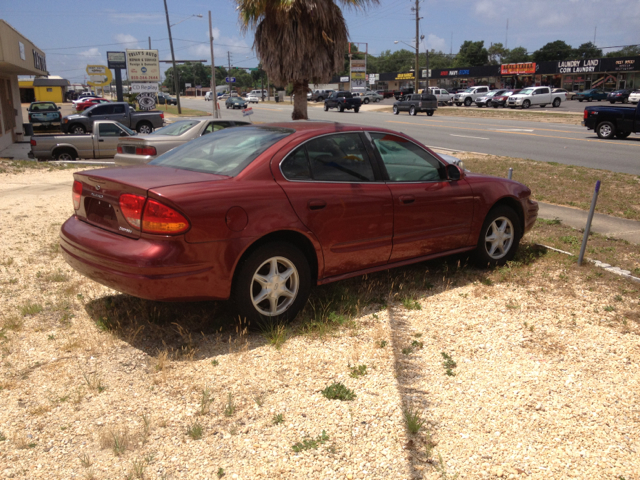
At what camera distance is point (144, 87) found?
34.4m

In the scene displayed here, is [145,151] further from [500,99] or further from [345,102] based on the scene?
Answer: [500,99]

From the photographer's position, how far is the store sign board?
74.7 metres

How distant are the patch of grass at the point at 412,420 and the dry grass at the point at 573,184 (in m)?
7.02

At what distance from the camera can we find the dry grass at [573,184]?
9.62 m

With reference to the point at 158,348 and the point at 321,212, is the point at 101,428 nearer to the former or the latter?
the point at 158,348

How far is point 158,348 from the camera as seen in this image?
13.6 ft

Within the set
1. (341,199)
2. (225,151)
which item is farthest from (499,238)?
(225,151)

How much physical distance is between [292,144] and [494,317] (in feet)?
7.50

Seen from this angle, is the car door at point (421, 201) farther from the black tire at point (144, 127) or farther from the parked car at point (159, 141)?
the black tire at point (144, 127)

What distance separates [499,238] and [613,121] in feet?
61.8

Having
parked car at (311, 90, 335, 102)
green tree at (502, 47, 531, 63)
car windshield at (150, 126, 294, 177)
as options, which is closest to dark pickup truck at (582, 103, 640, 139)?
car windshield at (150, 126, 294, 177)

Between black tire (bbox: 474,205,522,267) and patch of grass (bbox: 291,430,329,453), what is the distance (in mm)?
3360

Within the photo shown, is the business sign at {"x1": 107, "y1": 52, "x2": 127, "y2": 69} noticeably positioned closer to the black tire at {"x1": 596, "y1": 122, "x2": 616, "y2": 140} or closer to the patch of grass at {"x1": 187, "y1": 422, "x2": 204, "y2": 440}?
the black tire at {"x1": 596, "y1": 122, "x2": 616, "y2": 140}

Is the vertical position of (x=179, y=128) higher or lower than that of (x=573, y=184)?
higher
